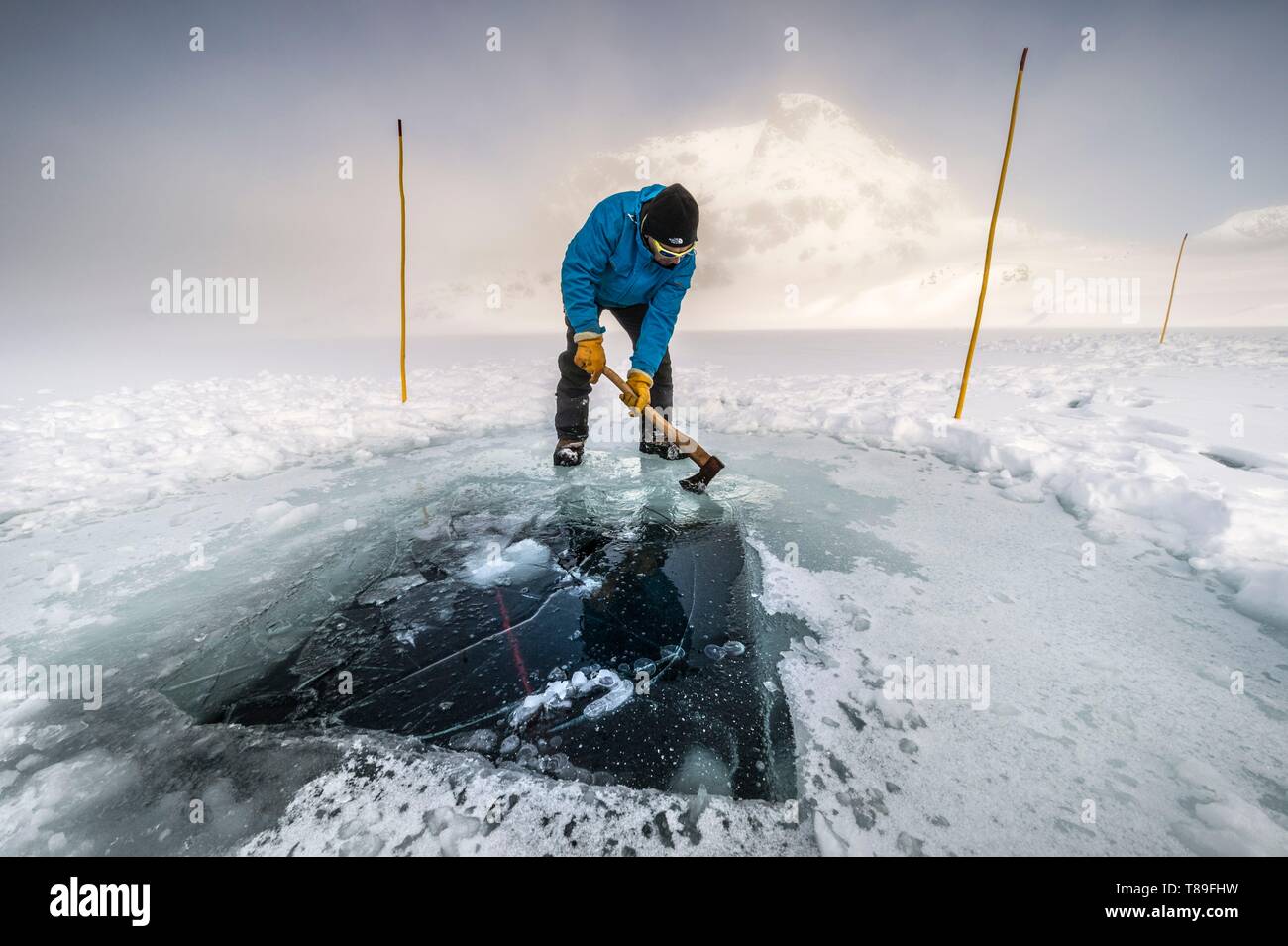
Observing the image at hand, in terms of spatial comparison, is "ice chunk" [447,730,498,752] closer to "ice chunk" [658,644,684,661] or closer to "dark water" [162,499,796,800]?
"dark water" [162,499,796,800]

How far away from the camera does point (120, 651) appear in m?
1.71

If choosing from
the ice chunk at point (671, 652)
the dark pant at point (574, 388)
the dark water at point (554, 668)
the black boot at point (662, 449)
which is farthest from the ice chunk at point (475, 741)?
the black boot at point (662, 449)

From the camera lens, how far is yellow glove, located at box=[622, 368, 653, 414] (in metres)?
3.27

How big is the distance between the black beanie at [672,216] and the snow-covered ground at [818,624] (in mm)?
1650

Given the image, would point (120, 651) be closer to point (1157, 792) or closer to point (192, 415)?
point (1157, 792)

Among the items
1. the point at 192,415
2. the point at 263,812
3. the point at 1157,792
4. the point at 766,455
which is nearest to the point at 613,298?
the point at 766,455

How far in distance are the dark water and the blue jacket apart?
1801 mm

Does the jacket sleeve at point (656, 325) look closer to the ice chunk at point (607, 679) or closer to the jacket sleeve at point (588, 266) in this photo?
the jacket sleeve at point (588, 266)

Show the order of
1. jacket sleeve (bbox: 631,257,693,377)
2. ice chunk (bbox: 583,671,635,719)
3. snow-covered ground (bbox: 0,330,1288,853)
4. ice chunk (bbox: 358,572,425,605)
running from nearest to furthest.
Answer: snow-covered ground (bbox: 0,330,1288,853) < ice chunk (bbox: 583,671,635,719) < ice chunk (bbox: 358,572,425,605) < jacket sleeve (bbox: 631,257,693,377)

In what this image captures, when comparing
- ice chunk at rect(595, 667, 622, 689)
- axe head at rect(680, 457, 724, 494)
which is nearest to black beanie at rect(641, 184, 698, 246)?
axe head at rect(680, 457, 724, 494)

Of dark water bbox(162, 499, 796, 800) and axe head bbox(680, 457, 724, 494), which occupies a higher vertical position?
axe head bbox(680, 457, 724, 494)

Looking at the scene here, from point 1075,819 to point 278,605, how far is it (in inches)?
107

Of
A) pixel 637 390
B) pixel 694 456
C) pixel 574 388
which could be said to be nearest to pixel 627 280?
pixel 637 390

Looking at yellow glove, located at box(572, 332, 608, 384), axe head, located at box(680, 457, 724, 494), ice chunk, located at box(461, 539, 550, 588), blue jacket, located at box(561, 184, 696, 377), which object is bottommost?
ice chunk, located at box(461, 539, 550, 588)
